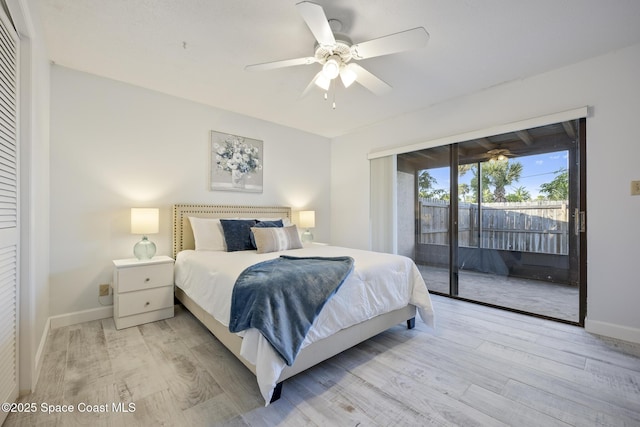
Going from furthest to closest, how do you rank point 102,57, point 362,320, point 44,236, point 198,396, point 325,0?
1. point 102,57
2. point 44,236
3. point 362,320
4. point 325,0
5. point 198,396

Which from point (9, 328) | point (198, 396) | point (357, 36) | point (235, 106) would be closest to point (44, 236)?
point (9, 328)

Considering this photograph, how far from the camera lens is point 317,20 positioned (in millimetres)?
1594

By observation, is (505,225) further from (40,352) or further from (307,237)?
(40,352)

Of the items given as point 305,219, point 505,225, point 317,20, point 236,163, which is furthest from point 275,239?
point 505,225

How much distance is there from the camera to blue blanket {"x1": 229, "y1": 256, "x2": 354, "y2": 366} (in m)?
1.49

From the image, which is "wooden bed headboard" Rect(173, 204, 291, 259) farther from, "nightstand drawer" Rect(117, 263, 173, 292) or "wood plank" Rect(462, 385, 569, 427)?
"wood plank" Rect(462, 385, 569, 427)

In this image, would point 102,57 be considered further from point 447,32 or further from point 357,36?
point 447,32

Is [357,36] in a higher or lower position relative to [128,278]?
higher

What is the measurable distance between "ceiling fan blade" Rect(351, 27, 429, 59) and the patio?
9.11 feet

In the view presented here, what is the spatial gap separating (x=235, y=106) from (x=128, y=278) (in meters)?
2.33

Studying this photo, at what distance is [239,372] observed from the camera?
184 centimetres

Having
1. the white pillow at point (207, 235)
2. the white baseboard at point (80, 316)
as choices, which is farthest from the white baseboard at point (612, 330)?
the white baseboard at point (80, 316)

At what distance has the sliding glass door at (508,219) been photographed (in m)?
2.70

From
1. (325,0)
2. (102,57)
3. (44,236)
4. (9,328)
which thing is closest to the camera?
(9,328)
